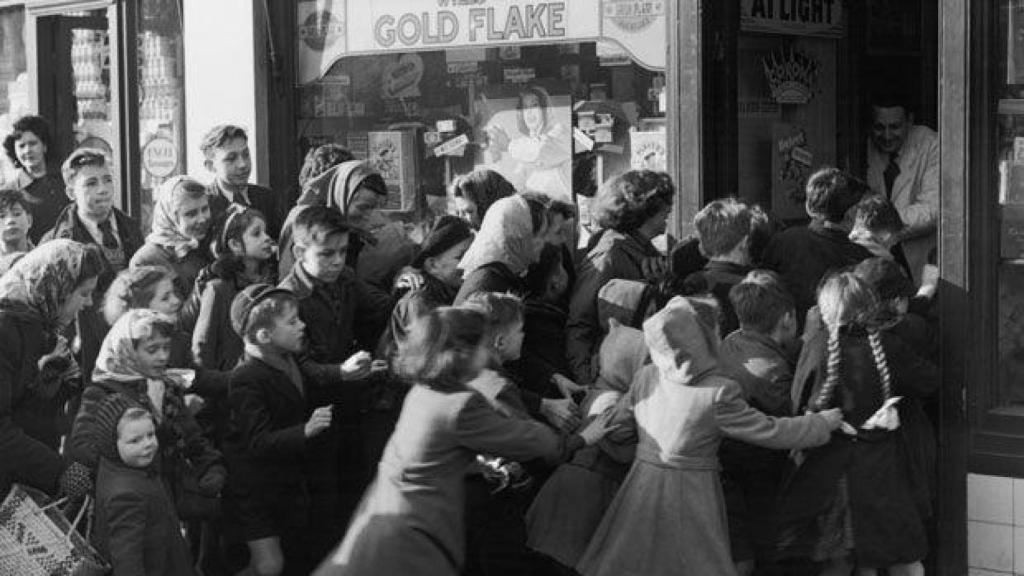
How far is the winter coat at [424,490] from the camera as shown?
257 inches

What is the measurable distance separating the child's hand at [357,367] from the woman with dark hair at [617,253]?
0.89 meters

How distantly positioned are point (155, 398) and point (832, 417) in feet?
8.70

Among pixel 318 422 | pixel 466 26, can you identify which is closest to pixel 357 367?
pixel 318 422

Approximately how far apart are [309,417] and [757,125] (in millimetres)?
3064

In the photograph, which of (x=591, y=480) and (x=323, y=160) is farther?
(x=323, y=160)

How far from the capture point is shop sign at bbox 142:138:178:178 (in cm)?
1129

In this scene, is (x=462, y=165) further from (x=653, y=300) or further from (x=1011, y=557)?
(x=1011, y=557)

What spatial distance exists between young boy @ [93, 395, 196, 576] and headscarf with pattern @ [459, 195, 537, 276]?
1541 millimetres

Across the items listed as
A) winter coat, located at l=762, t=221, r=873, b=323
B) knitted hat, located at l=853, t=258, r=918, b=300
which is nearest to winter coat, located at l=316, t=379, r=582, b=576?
knitted hat, located at l=853, t=258, r=918, b=300

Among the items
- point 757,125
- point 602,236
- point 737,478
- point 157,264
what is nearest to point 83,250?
point 157,264

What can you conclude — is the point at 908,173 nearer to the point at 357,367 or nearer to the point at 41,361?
the point at 357,367

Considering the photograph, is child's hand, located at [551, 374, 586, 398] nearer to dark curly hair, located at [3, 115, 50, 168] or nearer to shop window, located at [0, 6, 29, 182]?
dark curly hair, located at [3, 115, 50, 168]

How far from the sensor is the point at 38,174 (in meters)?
10.8

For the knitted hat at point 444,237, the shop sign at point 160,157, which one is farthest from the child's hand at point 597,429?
the shop sign at point 160,157
